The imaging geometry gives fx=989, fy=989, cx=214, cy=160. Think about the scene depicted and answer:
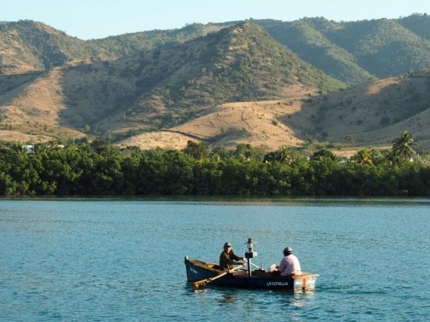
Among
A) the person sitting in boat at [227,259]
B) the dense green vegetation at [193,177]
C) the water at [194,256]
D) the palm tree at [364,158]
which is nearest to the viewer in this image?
the water at [194,256]

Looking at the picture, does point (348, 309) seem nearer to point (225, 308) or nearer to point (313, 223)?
point (225, 308)

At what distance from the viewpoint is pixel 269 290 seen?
1938 inches

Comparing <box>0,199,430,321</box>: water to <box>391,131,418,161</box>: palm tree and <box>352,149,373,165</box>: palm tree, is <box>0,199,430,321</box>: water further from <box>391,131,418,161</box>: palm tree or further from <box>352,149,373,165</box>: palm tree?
<box>391,131,418,161</box>: palm tree

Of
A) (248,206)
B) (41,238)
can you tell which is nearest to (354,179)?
(248,206)

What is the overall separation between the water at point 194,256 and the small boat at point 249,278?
18.0 inches

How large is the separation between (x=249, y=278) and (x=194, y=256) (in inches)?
616

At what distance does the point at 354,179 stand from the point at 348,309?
103 meters

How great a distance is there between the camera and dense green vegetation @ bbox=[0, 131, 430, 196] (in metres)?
146

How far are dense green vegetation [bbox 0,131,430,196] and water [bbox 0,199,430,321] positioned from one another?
33.0m

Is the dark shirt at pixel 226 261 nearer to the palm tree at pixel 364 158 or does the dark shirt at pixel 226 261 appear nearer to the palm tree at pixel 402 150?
the palm tree at pixel 364 158

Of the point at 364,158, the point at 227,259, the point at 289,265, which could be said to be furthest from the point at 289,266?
the point at 364,158

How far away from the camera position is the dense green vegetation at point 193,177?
478ft

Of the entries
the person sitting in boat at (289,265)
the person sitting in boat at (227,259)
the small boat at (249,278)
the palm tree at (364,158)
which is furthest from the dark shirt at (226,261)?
the palm tree at (364,158)

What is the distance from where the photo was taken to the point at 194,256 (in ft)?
212
